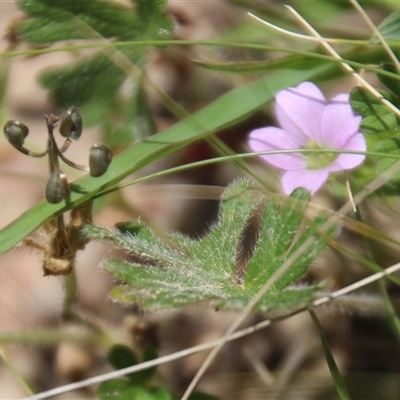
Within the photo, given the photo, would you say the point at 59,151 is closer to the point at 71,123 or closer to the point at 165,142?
the point at 71,123

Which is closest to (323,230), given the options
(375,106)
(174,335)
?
(375,106)

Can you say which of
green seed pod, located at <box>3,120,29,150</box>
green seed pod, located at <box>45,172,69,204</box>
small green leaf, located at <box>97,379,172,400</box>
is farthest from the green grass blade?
small green leaf, located at <box>97,379,172,400</box>

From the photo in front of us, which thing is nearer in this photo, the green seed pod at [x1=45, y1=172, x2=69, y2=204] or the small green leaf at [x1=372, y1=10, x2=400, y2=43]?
the green seed pod at [x1=45, y1=172, x2=69, y2=204]

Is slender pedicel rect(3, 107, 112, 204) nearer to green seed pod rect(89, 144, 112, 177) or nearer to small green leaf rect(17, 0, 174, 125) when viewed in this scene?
green seed pod rect(89, 144, 112, 177)

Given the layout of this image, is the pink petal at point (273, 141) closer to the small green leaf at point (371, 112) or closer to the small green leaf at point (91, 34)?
the small green leaf at point (371, 112)

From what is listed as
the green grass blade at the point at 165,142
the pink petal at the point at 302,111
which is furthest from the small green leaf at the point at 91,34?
the pink petal at the point at 302,111

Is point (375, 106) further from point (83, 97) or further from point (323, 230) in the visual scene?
point (83, 97)
